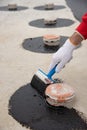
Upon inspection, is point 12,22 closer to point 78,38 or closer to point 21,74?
point 21,74

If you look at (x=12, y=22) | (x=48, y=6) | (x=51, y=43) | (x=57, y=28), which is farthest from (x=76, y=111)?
(x=48, y=6)

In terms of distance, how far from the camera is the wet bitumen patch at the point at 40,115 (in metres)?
0.87

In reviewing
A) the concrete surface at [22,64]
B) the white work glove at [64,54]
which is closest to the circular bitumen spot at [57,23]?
the concrete surface at [22,64]

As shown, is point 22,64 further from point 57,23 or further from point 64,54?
point 57,23

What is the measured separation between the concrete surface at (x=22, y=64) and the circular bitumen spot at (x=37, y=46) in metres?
0.04

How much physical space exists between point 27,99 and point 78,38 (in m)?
0.29

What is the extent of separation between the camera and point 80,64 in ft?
4.24

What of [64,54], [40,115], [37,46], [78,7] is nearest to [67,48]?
[64,54]

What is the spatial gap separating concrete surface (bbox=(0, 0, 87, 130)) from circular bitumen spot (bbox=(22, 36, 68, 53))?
4 cm

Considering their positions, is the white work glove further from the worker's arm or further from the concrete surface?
the concrete surface

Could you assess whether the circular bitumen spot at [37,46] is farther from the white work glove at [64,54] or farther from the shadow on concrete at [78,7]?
the shadow on concrete at [78,7]

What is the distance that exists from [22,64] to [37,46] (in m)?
0.25

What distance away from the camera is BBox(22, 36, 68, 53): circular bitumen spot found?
148cm

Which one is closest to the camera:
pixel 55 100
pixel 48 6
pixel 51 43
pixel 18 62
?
pixel 55 100
